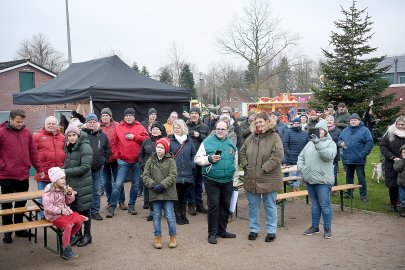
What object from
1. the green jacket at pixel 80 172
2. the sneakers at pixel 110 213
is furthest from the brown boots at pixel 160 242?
the sneakers at pixel 110 213

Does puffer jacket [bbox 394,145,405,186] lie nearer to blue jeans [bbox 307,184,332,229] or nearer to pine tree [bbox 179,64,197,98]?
blue jeans [bbox 307,184,332,229]

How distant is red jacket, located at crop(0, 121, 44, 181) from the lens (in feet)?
18.6

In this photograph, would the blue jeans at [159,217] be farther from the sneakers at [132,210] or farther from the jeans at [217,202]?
the sneakers at [132,210]

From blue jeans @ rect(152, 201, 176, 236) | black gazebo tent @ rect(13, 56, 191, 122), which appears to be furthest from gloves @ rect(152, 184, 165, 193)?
black gazebo tent @ rect(13, 56, 191, 122)

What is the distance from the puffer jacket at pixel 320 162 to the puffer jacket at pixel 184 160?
1889 millimetres

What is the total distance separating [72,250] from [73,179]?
0.96 metres

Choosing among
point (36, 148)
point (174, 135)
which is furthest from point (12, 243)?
point (174, 135)

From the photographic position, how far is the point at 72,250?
5410mm

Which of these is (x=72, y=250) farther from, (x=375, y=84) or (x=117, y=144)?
(x=375, y=84)

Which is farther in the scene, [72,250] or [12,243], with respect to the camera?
[12,243]

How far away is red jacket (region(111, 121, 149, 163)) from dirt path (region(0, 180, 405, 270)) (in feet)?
4.17

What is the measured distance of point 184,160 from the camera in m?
6.71

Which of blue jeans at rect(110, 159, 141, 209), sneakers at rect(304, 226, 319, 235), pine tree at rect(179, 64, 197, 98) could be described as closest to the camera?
sneakers at rect(304, 226, 319, 235)

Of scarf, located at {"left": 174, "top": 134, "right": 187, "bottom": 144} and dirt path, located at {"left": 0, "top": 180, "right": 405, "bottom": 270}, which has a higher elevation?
scarf, located at {"left": 174, "top": 134, "right": 187, "bottom": 144}
